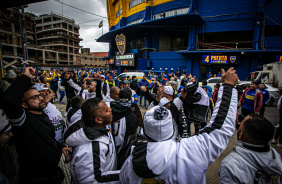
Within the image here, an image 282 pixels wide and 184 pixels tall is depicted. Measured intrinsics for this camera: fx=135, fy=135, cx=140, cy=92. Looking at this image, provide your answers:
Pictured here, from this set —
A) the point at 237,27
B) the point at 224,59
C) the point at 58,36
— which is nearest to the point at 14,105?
the point at 224,59

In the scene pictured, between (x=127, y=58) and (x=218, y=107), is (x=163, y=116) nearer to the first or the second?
(x=218, y=107)

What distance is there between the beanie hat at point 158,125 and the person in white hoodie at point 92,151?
565 mm

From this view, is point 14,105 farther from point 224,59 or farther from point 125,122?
point 224,59

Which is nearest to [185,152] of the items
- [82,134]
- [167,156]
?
[167,156]

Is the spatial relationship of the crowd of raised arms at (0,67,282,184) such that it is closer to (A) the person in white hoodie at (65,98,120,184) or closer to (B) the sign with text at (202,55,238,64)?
(A) the person in white hoodie at (65,98,120,184)

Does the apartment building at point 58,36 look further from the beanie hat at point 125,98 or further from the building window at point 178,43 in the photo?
the beanie hat at point 125,98

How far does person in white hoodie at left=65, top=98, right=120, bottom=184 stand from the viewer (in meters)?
1.26

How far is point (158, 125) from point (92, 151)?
2.38 ft

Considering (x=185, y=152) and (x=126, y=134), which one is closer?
(x=185, y=152)

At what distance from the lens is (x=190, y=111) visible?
283 centimetres

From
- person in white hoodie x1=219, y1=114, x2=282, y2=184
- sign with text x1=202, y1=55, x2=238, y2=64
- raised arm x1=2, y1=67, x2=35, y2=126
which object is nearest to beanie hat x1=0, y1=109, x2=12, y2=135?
raised arm x1=2, y1=67, x2=35, y2=126

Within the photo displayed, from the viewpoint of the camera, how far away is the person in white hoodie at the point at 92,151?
126 centimetres

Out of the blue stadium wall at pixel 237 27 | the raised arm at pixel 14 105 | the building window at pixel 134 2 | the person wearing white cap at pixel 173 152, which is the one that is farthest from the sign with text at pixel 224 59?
the raised arm at pixel 14 105

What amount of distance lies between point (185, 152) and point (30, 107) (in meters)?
1.92
